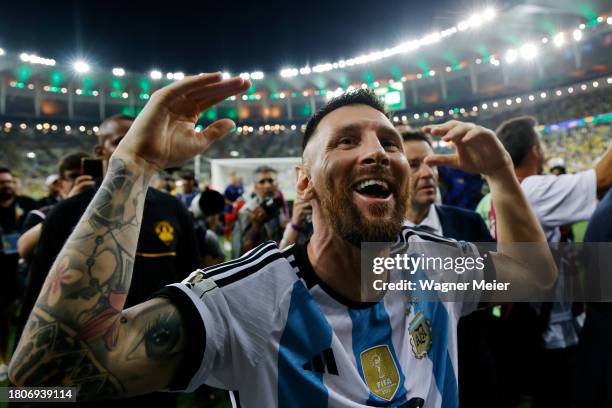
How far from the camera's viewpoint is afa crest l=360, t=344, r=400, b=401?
4.02ft

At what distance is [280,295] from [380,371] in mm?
456

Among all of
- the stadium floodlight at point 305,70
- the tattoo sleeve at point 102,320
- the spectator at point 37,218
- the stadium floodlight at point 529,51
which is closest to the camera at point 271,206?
the spectator at point 37,218

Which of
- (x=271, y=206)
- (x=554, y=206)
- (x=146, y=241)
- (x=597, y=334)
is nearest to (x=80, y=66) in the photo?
(x=271, y=206)

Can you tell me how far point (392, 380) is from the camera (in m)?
1.27

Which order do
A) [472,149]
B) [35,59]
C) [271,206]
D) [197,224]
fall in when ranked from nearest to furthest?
[472,149] → [197,224] → [271,206] → [35,59]

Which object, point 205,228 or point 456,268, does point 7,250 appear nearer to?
point 205,228

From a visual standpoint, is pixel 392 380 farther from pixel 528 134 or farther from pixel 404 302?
pixel 528 134

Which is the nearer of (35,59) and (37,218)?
(37,218)

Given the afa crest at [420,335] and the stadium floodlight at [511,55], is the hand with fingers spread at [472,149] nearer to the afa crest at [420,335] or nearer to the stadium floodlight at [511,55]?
the afa crest at [420,335]

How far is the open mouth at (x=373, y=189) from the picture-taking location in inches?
54.7

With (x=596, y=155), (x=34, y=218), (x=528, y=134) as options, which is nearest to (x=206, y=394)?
(x=34, y=218)

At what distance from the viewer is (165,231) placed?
2.33 meters

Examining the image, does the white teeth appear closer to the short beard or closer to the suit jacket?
the short beard

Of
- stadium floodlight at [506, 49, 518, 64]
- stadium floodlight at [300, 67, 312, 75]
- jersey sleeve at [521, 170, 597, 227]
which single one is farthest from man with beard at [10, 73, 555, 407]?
stadium floodlight at [300, 67, 312, 75]
